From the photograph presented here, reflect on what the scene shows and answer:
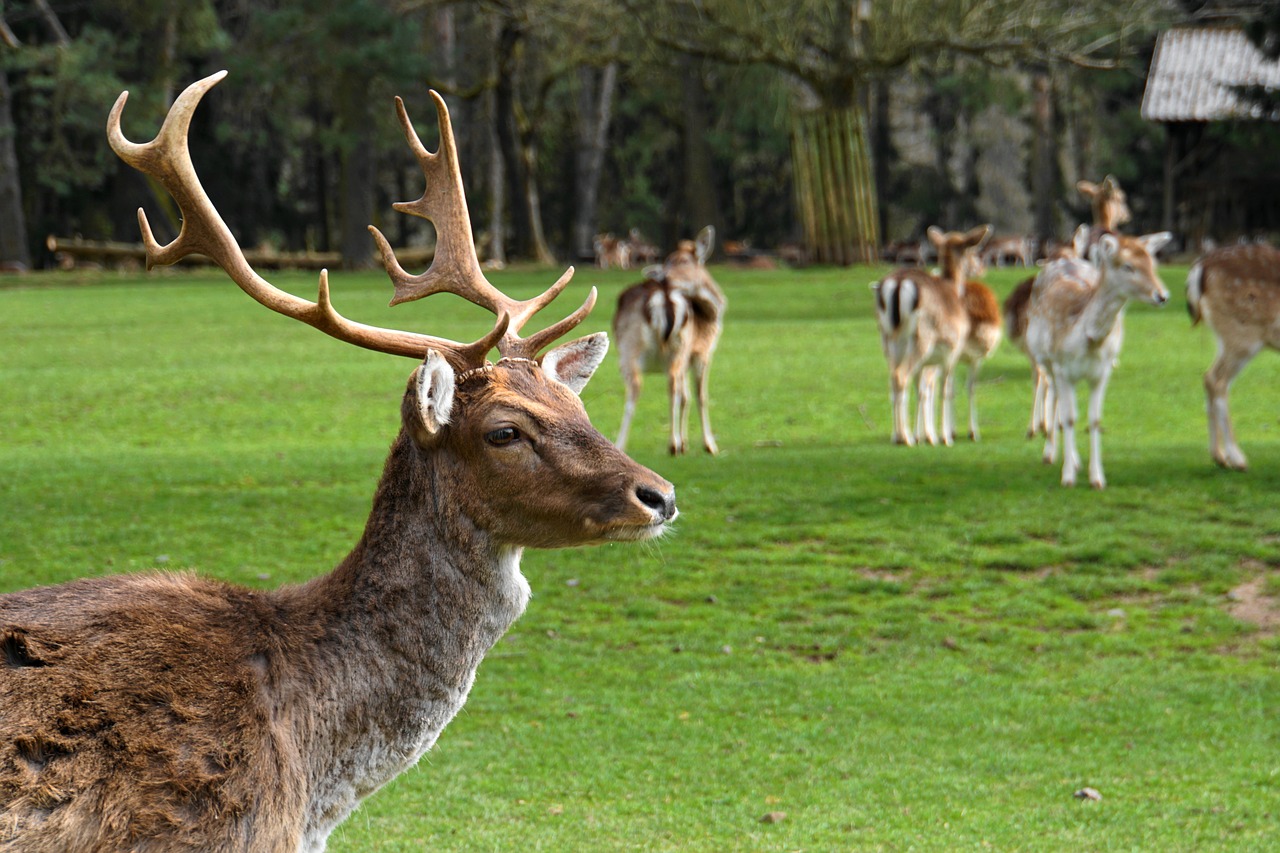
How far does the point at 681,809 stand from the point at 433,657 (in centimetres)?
245

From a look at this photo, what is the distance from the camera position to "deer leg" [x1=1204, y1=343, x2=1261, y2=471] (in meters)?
11.9

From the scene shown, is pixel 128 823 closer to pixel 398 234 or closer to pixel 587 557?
pixel 587 557

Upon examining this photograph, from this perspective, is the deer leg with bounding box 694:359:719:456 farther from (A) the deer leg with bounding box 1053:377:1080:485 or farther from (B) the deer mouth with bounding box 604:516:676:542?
(B) the deer mouth with bounding box 604:516:676:542

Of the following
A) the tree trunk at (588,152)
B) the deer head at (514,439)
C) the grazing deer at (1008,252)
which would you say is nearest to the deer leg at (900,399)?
the deer head at (514,439)

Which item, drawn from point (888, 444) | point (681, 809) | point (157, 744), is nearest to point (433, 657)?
point (157, 744)

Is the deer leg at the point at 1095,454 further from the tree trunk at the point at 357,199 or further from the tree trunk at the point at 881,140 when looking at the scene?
the tree trunk at the point at 881,140

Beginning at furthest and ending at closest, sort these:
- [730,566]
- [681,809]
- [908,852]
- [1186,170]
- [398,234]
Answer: [398,234], [1186,170], [730,566], [681,809], [908,852]

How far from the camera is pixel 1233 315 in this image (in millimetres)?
12094

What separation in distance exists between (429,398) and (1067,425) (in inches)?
351

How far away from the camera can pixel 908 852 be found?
5.40 m

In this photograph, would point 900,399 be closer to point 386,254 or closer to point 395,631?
point 386,254

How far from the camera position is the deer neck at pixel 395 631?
12.0 ft

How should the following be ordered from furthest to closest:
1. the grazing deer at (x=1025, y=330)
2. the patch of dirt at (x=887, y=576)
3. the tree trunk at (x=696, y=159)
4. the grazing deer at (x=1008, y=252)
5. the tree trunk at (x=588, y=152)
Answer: the grazing deer at (x=1008, y=252)
the tree trunk at (x=588, y=152)
the tree trunk at (x=696, y=159)
the grazing deer at (x=1025, y=330)
the patch of dirt at (x=887, y=576)

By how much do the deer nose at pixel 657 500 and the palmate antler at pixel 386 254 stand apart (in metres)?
0.56
